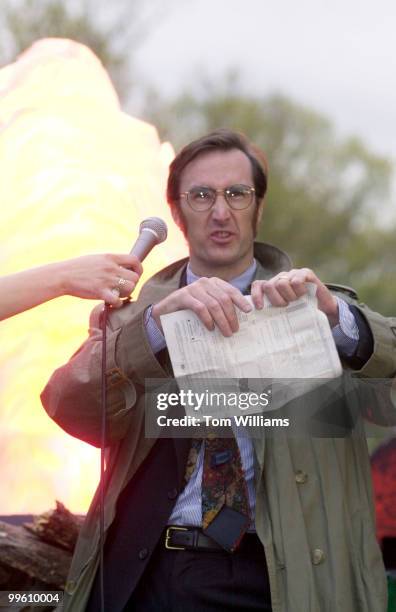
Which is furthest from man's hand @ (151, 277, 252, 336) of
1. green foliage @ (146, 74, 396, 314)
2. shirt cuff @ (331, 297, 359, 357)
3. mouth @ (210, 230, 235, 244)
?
green foliage @ (146, 74, 396, 314)

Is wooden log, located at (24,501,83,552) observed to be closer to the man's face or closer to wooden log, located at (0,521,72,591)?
wooden log, located at (0,521,72,591)

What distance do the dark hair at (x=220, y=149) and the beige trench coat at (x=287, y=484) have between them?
38cm

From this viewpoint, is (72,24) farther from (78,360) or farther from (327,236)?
(78,360)

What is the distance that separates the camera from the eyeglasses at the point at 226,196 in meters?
2.38

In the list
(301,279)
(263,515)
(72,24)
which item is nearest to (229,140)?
(301,279)

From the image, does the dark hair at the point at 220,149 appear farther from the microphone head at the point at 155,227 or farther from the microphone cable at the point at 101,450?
the microphone cable at the point at 101,450

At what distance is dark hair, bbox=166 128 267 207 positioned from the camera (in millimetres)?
2455

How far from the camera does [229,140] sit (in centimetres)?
247

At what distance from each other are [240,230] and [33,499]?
0.95m

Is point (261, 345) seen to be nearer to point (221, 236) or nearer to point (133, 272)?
point (133, 272)

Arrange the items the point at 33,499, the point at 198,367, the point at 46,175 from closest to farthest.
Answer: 1. the point at 198,367
2. the point at 33,499
3. the point at 46,175

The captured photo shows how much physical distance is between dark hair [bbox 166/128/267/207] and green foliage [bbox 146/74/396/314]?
952 cm

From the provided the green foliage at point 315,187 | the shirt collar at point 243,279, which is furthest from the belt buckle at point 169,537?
the green foliage at point 315,187

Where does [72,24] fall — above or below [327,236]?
below
